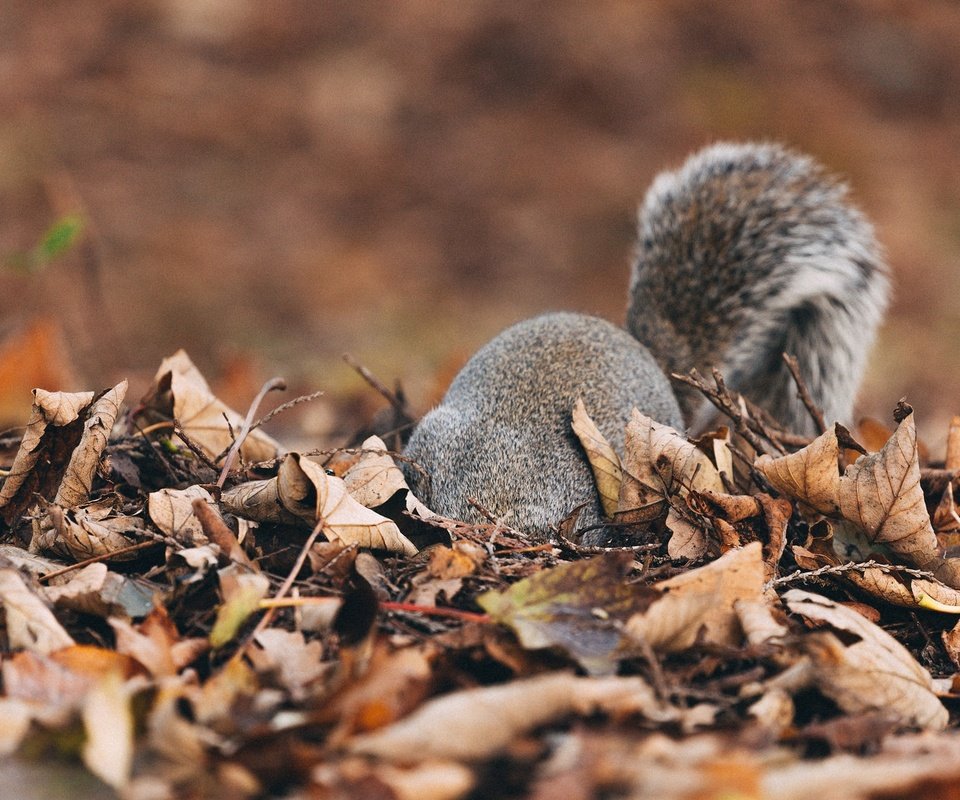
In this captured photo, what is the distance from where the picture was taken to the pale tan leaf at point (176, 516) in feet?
6.38

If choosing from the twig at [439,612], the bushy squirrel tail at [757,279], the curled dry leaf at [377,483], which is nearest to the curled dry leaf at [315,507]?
the curled dry leaf at [377,483]

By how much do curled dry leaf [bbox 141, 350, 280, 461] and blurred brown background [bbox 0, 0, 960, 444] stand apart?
2846mm

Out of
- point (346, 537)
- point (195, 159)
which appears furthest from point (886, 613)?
point (195, 159)

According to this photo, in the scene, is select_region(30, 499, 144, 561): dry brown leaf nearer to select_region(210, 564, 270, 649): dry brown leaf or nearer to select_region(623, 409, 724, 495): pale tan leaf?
select_region(210, 564, 270, 649): dry brown leaf

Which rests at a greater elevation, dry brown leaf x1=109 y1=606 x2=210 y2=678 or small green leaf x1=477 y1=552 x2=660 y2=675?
small green leaf x1=477 y1=552 x2=660 y2=675

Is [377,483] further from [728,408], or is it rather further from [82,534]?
[728,408]

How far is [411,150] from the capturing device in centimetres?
785

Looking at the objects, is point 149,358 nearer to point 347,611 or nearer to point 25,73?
point 25,73

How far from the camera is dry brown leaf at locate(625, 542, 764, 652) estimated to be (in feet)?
5.40

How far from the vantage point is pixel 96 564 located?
1.89m

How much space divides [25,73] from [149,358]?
290 cm

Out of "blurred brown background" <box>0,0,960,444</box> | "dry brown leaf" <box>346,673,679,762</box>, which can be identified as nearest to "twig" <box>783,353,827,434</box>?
"dry brown leaf" <box>346,673,679,762</box>

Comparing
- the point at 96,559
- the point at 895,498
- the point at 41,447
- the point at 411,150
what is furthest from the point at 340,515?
the point at 411,150

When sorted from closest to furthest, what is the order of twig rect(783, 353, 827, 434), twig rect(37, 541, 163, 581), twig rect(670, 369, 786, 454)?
twig rect(37, 541, 163, 581)
twig rect(670, 369, 786, 454)
twig rect(783, 353, 827, 434)
